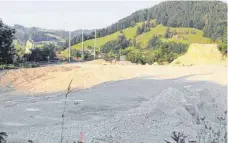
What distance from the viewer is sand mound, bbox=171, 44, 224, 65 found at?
46.3 meters

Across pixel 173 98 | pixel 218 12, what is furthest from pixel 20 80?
pixel 218 12

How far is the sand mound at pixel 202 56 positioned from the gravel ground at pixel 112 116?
2719cm

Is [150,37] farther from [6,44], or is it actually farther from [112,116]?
[112,116]

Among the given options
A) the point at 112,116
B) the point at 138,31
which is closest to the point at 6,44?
the point at 112,116

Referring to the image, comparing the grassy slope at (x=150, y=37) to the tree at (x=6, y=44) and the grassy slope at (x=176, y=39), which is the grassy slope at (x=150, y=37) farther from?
the tree at (x=6, y=44)

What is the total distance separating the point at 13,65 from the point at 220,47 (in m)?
22.3

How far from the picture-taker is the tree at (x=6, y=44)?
107 feet

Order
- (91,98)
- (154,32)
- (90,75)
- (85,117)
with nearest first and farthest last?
(85,117)
(91,98)
(90,75)
(154,32)

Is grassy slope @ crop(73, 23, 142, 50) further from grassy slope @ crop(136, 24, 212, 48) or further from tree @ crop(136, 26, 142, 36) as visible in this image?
grassy slope @ crop(136, 24, 212, 48)

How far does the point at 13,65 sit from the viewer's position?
3497cm

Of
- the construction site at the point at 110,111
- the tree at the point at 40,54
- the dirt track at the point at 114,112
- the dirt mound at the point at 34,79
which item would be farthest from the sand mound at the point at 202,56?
the dirt track at the point at 114,112

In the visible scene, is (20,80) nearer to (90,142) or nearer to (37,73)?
(37,73)

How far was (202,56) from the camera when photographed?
156ft

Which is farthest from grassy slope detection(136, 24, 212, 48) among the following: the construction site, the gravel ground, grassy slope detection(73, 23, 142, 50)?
the gravel ground
